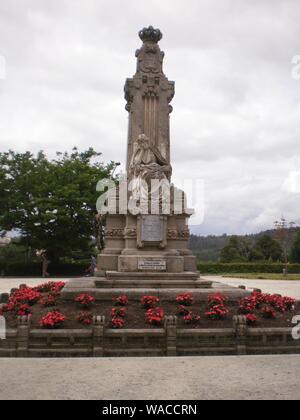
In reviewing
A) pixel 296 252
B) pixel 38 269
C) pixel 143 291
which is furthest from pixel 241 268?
pixel 143 291

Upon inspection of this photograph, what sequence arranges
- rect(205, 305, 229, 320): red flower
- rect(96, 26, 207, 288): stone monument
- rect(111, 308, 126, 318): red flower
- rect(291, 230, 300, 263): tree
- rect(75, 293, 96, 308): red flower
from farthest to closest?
rect(291, 230, 300, 263): tree, rect(96, 26, 207, 288): stone monument, rect(75, 293, 96, 308): red flower, rect(205, 305, 229, 320): red flower, rect(111, 308, 126, 318): red flower

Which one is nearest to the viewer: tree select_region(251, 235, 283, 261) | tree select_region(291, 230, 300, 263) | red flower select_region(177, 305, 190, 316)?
red flower select_region(177, 305, 190, 316)

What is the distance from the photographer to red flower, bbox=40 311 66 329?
29.6ft

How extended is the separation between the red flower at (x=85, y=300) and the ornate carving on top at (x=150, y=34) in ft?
32.9

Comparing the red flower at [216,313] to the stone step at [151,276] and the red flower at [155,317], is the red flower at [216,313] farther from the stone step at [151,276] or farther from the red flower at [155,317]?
the stone step at [151,276]

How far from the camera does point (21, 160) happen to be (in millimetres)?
38531

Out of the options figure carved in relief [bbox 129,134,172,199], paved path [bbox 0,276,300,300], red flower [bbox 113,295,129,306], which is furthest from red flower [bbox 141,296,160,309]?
paved path [bbox 0,276,300,300]

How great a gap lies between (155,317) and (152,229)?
4.55 meters

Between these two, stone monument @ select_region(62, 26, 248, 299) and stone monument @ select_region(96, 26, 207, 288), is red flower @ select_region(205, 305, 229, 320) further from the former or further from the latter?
stone monument @ select_region(96, 26, 207, 288)

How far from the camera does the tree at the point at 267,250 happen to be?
70.4m

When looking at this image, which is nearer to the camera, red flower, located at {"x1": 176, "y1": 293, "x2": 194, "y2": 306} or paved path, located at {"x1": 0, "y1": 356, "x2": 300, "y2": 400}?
paved path, located at {"x1": 0, "y1": 356, "x2": 300, "y2": 400}

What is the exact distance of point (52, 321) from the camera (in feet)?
29.7

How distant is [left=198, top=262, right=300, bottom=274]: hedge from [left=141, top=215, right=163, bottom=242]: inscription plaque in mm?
32567

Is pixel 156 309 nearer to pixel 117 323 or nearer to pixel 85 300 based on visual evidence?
pixel 117 323
